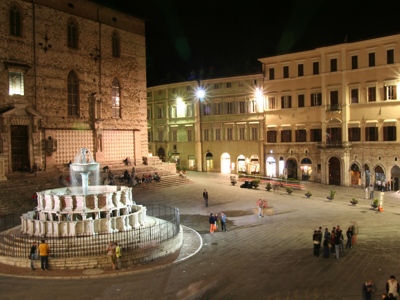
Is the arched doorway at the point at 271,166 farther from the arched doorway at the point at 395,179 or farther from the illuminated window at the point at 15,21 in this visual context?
the illuminated window at the point at 15,21

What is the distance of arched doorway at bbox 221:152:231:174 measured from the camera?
2015 inches

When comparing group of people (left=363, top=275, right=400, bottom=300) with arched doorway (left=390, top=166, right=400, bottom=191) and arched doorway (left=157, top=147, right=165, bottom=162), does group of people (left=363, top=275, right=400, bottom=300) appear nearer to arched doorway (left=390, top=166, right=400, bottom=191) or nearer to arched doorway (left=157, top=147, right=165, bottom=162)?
arched doorway (left=390, top=166, right=400, bottom=191)

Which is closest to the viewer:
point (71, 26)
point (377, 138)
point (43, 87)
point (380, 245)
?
point (380, 245)

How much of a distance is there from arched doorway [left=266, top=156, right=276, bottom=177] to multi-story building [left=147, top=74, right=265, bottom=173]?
91 cm

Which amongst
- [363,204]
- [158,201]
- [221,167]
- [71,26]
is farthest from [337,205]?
[71,26]

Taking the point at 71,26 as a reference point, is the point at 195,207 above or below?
below

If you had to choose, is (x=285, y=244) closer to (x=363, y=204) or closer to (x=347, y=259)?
(x=347, y=259)

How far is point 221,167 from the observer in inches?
2039

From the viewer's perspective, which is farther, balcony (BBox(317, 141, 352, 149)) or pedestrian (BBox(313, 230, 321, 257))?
balcony (BBox(317, 141, 352, 149))

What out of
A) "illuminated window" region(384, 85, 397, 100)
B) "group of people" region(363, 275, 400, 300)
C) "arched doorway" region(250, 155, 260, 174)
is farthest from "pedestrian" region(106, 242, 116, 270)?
"arched doorway" region(250, 155, 260, 174)

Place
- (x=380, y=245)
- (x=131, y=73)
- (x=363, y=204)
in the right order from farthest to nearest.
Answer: (x=131, y=73)
(x=363, y=204)
(x=380, y=245)

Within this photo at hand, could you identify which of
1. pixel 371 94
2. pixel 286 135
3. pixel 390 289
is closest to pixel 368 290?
pixel 390 289

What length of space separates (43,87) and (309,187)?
2631 cm

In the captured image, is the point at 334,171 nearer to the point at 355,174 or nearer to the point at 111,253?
the point at 355,174
